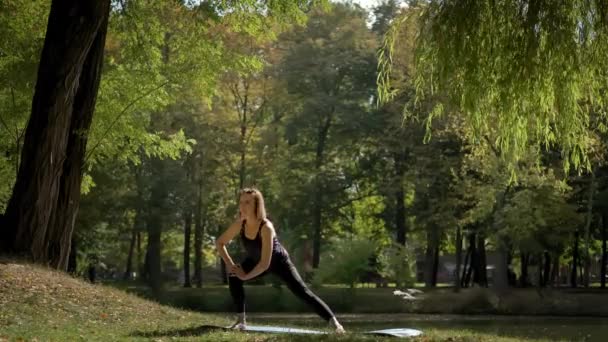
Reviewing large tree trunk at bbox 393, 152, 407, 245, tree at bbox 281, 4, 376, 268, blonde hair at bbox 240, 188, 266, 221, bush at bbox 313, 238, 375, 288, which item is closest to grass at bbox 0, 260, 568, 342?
blonde hair at bbox 240, 188, 266, 221

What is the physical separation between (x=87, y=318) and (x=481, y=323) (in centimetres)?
1960

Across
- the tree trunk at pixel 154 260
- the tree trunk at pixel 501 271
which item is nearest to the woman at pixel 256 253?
the tree trunk at pixel 501 271

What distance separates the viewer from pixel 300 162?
40156mm

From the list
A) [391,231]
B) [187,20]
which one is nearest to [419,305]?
[391,231]

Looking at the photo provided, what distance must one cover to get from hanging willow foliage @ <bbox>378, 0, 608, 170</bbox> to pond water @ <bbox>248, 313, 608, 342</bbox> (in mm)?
12310

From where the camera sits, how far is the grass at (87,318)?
9.58 m

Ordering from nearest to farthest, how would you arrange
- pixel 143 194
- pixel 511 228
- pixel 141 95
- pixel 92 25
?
pixel 92 25, pixel 141 95, pixel 511 228, pixel 143 194

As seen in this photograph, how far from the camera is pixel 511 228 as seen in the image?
33.3m

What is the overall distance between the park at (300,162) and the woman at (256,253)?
25 millimetres

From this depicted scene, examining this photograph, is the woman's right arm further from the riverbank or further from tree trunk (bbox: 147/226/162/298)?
tree trunk (bbox: 147/226/162/298)

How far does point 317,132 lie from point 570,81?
29.5 m

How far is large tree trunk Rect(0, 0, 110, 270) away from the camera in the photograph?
13.2 m

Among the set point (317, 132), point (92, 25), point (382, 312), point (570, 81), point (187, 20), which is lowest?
point (382, 312)

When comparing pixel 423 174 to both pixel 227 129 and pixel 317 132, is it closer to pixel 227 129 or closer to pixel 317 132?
pixel 317 132
